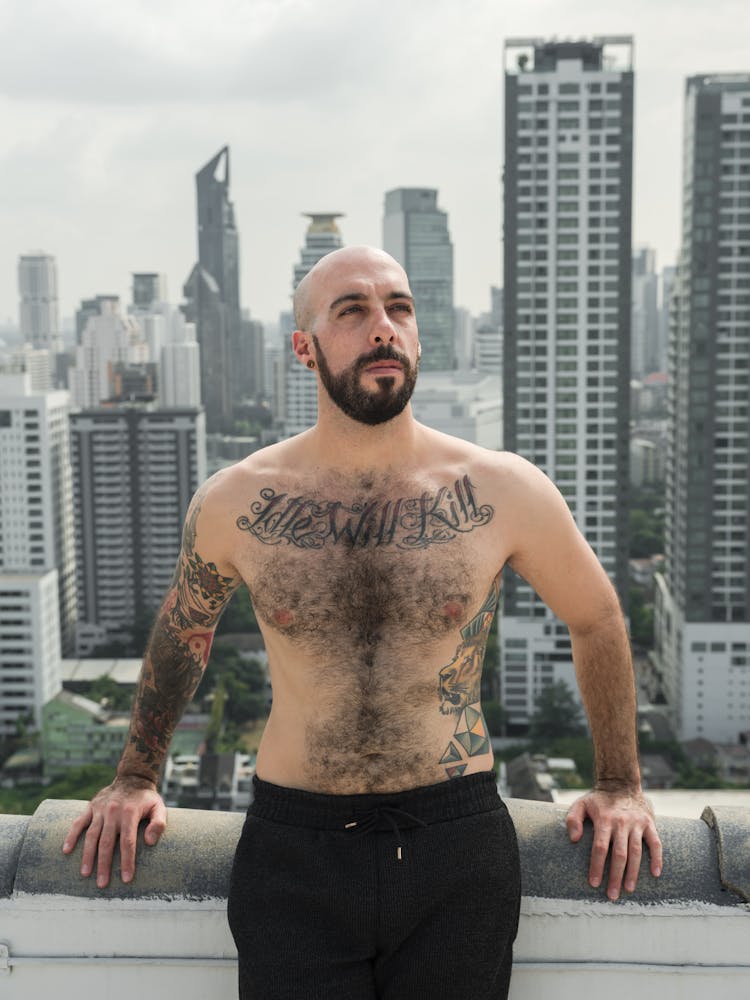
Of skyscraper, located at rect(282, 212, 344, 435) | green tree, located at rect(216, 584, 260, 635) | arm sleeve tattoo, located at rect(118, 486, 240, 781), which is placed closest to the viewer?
arm sleeve tattoo, located at rect(118, 486, 240, 781)

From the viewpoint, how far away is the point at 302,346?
8.23ft

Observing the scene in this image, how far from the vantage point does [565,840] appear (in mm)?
2361

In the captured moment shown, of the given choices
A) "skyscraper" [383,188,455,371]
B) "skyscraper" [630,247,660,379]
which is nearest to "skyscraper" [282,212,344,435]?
"skyscraper" [383,188,455,371]

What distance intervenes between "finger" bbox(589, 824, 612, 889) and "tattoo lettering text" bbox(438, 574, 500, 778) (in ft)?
0.86

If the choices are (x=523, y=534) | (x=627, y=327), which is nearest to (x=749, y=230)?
(x=627, y=327)

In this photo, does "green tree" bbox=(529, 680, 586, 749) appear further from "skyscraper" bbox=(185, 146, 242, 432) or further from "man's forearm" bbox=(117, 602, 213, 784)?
"skyscraper" bbox=(185, 146, 242, 432)

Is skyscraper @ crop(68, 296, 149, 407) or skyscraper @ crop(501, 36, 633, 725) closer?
skyscraper @ crop(501, 36, 633, 725)

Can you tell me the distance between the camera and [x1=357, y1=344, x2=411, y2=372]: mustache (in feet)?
7.69

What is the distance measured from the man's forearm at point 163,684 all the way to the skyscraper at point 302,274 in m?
44.8

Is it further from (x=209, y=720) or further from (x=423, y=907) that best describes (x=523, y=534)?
(x=209, y=720)

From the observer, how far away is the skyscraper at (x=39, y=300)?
86.8m

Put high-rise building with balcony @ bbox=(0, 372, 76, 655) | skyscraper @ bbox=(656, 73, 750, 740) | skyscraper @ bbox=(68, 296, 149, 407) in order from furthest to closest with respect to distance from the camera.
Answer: skyscraper @ bbox=(68, 296, 149, 407) < high-rise building with balcony @ bbox=(0, 372, 76, 655) < skyscraper @ bbox=(656, 73, 750, 740)

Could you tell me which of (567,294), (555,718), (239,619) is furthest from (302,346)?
(239,619)

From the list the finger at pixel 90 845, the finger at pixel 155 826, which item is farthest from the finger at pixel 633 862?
the finger at pixel 90 845
